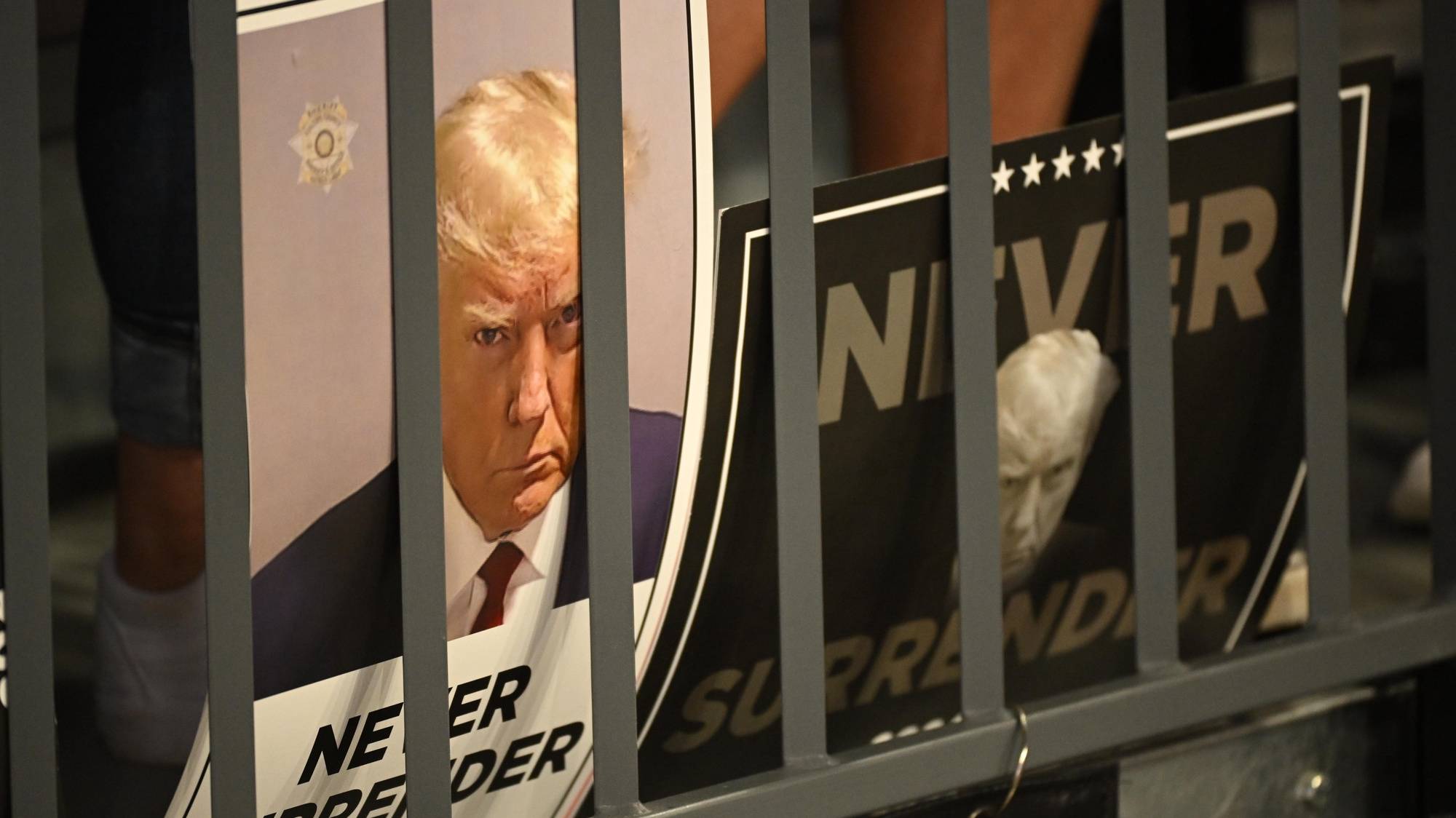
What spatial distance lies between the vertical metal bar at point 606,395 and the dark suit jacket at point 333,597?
52 millimetres

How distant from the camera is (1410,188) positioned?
391cm

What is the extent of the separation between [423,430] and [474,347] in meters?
0.09

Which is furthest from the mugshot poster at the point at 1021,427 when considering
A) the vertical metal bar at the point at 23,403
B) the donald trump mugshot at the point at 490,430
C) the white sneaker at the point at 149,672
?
the vertical metal bar at the point at 23,403

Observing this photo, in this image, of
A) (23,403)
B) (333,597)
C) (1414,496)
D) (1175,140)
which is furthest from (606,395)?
(1414,496)

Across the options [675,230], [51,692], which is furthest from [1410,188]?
[51,692]

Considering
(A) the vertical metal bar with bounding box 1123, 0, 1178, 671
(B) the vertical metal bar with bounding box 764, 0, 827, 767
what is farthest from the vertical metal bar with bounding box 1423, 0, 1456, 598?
(B) the vertical metal bar with bounding box 764, 0, 827, 767

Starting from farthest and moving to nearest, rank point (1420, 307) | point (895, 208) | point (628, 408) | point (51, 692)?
point (1420, 307) → point (895, 208) → point (628, 408) → point (51, 692)

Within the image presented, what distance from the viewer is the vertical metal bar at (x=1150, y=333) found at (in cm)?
101

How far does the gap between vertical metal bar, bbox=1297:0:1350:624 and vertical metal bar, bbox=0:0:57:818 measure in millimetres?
900

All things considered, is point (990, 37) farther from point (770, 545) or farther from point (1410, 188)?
point (1410, 188)

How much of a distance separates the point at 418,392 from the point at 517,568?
0.53 ft

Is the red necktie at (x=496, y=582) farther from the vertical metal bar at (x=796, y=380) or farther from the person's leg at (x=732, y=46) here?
the person's leg at (x=732, y=46)

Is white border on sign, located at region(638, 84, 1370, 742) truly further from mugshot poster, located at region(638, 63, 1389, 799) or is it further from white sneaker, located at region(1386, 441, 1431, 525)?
white sneaker, located at region(1386, 441, 1431, 525)

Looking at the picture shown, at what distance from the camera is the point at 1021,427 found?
3.63 feet
